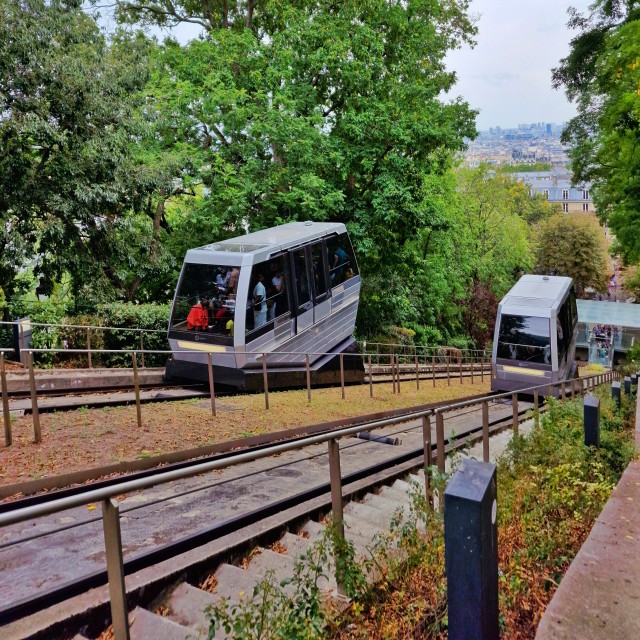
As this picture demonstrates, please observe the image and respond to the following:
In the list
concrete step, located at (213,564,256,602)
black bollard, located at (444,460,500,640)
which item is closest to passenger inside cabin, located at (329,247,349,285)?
Answer: concrete step, located at (213,564,256,602)

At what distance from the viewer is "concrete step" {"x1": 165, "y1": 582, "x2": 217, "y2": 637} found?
→ 3.31 m

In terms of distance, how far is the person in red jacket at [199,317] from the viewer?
12547 mm

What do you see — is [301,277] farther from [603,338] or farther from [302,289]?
[603,338]

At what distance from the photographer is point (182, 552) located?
13.4ft

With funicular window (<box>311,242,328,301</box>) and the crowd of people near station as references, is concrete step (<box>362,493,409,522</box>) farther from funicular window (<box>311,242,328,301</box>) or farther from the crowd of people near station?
→ the crowd of people near station

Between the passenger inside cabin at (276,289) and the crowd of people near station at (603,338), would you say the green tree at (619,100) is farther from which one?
the crowd of people near station at (603,338)

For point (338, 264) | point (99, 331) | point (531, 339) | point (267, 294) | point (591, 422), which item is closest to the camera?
point (591, 422)

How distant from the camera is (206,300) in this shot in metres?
12.6

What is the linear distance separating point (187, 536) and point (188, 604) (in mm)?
762

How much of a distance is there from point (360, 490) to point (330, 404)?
6378 mm

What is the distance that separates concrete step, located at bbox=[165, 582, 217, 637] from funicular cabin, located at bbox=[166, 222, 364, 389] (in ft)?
24.7

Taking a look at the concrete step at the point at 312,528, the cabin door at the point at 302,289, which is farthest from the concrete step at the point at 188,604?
the cabin door at the point at 302,289

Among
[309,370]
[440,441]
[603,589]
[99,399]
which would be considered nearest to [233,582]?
[603,589]

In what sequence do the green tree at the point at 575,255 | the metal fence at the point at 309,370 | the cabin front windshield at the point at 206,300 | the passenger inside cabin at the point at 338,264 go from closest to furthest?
the metal fence at the point at 309,370
the cabin front windshield at the point at 206,300
the passenger inside cabin at the point at 338,264
the green tree at the point at 575,255
